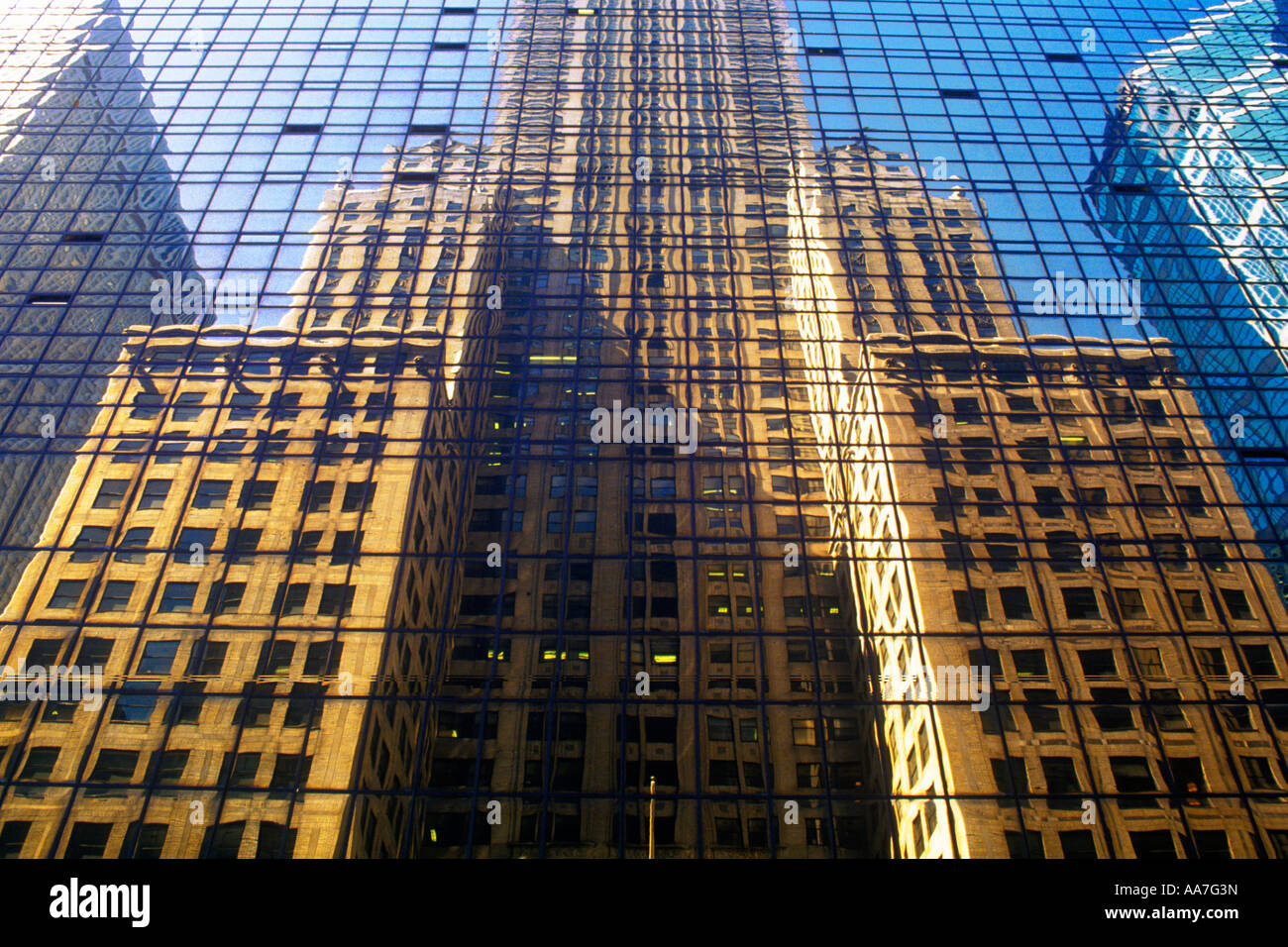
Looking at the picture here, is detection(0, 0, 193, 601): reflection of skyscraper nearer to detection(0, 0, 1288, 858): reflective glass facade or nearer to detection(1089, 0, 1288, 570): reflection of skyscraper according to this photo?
detection(0, 0, 1288, 858): reflective glass facade

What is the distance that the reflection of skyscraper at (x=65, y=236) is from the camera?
77.3ft

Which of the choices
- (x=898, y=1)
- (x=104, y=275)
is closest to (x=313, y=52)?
(x=104, y=275)

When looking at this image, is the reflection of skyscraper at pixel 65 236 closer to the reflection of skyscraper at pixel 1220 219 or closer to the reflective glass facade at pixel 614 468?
the reflective glass facade at pixel 614 468

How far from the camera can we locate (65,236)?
28344 millimetres

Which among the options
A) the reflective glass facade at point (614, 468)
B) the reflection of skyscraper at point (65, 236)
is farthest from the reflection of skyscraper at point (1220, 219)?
the reflection of skyscraper at point (65, 236)

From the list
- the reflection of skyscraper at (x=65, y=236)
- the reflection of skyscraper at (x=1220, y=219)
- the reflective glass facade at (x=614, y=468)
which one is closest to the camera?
the reflective glass facade at (x=614, y=468)

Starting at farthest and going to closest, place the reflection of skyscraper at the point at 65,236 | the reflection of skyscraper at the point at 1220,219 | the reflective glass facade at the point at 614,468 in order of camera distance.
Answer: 1. the reflection of skyscraper at the point at 1220,219
2. the reflection of skyscraper at the point at 65,236
3. the reflective glass facade at the point at 614,468

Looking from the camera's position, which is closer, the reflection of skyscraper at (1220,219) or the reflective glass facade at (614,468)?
the reflective glass facade at (614,468)

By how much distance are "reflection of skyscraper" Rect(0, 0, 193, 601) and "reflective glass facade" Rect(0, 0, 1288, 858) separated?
0.24m

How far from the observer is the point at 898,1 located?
122 ft

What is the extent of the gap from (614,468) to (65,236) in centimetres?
2314

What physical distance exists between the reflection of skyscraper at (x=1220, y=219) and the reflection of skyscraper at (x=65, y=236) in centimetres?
3617
